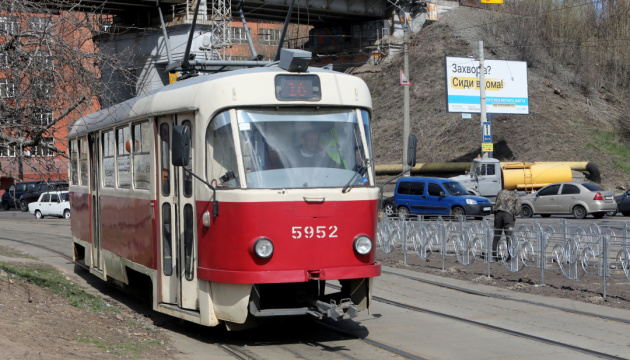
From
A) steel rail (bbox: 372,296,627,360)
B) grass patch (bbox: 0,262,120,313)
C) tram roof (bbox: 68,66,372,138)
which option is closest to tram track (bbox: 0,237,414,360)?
steel rail (bbox: 372,296,627,360)

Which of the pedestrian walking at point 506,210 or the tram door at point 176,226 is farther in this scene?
the pedestrian walking at point 506,210

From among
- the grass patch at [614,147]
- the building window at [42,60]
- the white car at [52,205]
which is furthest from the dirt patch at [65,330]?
the grass patch at [614,147]

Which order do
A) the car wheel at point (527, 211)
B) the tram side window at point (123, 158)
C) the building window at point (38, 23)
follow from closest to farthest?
the building window at point (38, 23)
the tram side window at point (123, 158)
the car wheel at point (527, 211)

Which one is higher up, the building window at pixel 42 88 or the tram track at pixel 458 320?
the building window at pixel 42 88

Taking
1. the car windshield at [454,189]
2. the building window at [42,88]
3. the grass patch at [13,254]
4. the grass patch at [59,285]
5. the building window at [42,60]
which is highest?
the building window at [42,60]

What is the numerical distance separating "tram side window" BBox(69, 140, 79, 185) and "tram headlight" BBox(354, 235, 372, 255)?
762cm

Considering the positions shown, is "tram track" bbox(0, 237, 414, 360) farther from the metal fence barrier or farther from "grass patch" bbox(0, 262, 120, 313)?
the metal fence barrier

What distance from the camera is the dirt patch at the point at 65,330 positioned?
731 cm

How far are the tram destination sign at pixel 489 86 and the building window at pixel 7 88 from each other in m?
33.9

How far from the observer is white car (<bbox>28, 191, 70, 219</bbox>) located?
4216 centimetres

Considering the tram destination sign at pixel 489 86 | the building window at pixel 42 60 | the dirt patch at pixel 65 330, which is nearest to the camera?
the dirt patch at pixel 65 330

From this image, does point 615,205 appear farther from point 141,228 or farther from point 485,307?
point 141,228

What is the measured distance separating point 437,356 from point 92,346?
3526mm

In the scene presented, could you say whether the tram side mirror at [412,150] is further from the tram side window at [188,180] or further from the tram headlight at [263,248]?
the tram side window at [188,180]
